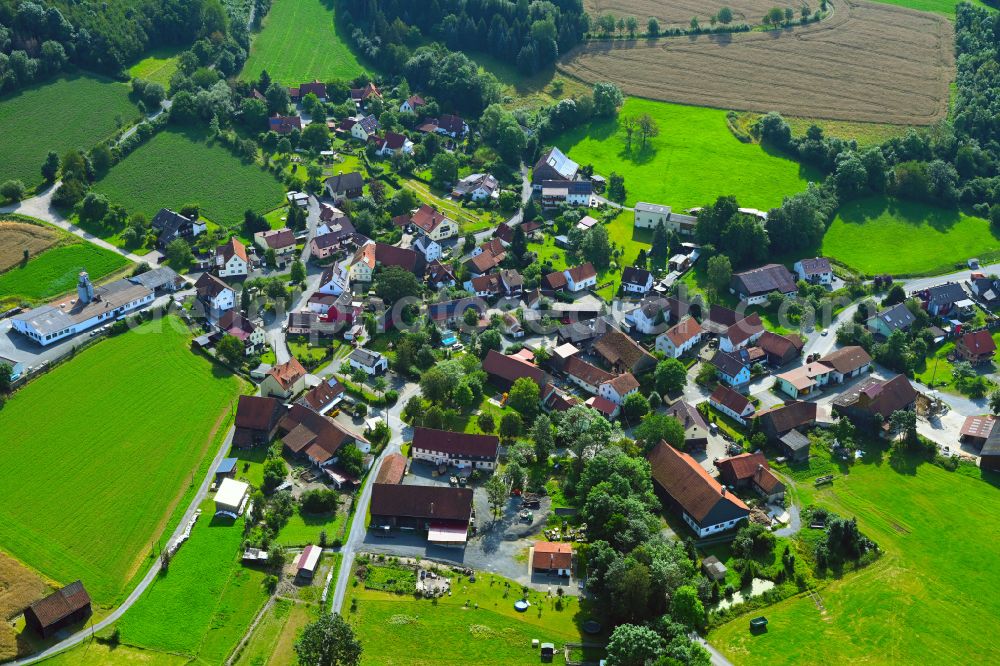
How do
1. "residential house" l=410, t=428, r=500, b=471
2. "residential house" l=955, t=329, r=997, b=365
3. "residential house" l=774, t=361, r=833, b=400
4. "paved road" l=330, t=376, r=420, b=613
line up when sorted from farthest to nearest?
"residential house" l=955, t=329, r=997, b=365 → "residential house" l=774, t=361, r=833, b=400 → "residential house" l=410, t=428, r=500, b=471 → "paved road" l=330, t=376, r=420, b=613

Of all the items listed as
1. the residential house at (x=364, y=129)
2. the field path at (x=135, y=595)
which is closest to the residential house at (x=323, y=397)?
the field path at (x=135, y=595)

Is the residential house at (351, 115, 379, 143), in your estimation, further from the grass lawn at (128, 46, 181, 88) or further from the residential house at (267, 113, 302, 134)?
the grass lawn at (128, 46, 181, 88)

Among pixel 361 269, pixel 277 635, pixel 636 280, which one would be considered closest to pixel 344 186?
pixel 361 269

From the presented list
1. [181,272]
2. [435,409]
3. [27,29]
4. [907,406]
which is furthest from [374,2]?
[907,406]

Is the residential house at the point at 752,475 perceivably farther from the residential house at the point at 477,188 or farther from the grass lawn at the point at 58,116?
the grass lawn at the point at 58,116

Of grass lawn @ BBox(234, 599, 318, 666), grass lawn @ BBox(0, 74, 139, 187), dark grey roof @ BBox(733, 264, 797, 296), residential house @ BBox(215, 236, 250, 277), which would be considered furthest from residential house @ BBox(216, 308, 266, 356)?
dark grey roof @ BBox(733, 264, 797, 296)
